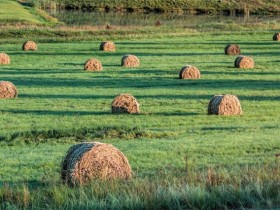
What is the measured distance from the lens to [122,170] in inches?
569

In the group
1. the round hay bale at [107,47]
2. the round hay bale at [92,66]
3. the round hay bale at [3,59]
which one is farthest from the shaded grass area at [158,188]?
the round hay bale at [107,47]

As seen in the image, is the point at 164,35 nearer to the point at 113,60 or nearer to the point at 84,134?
the point at 113,60

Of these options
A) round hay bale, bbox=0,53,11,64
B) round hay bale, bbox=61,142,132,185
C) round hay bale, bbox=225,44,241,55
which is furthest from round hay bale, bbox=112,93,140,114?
round hay bale, bbox=225,44,241,55

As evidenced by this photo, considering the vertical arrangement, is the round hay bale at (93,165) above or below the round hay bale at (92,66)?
below

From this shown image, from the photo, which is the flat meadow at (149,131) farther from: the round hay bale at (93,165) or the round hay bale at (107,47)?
the round hay bale at (107,47)

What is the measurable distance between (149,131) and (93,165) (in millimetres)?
9363

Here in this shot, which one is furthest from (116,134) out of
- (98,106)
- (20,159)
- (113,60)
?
(113,60)

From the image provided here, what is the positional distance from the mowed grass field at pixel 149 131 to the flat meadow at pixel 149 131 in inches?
1.2

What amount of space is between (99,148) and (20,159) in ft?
16.9

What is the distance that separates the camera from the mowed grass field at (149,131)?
1174 cm

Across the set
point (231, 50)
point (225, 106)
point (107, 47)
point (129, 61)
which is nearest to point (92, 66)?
point (129, 61)

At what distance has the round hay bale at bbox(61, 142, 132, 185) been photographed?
46.5 feet

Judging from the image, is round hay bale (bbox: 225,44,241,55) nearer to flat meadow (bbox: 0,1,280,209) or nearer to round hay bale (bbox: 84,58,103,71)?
flat meadow (bbox: 0,1,280,209)

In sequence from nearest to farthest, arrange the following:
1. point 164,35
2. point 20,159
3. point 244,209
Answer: point 244,209, point 20,159, point 164,35
